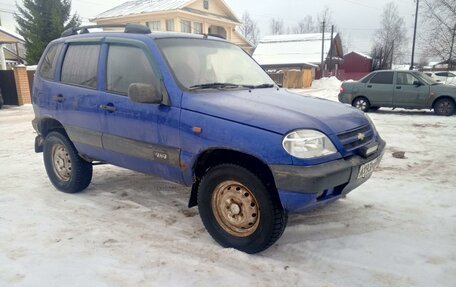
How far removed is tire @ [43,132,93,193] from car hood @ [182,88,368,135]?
2109 millimetres

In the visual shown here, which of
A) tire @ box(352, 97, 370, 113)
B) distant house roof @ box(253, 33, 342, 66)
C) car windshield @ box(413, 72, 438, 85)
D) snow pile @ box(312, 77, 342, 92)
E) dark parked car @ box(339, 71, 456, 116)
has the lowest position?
snow pile @ box(312, 77, 342, 92)

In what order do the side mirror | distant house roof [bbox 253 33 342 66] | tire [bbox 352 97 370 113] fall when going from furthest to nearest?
1. distant house roof [bbox 253 33 342 66]
2. tire [bbox 352 97 370 113]
3. the side mirror

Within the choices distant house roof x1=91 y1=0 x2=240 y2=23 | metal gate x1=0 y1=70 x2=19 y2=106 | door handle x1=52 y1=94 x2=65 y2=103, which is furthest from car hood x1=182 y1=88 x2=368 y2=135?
distant house roof x1=91 y1=0 x2=240 y2=23

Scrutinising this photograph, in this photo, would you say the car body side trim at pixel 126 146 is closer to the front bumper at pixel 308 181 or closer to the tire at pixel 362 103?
the front bumper at pixel 308 181

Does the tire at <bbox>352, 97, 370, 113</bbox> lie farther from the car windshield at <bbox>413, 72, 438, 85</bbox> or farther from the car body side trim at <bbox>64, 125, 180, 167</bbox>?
the car body side trim at <bbox>64, 125, 180, 167</bbox>

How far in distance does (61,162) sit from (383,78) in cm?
1161

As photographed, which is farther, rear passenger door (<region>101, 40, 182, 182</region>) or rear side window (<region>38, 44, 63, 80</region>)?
rear side window (<region>38, 44, 63, 80</region>)

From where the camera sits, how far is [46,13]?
27.2m

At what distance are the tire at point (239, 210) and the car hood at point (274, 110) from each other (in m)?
0.45

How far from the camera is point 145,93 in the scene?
3438mm

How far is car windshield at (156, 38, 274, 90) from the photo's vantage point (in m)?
3.73

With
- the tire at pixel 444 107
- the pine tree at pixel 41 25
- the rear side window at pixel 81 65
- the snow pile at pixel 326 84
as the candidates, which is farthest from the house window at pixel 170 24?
the rear side window at pixel 81 65

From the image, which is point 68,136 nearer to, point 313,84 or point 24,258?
point 24,258

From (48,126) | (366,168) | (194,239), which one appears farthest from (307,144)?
(48,126)
